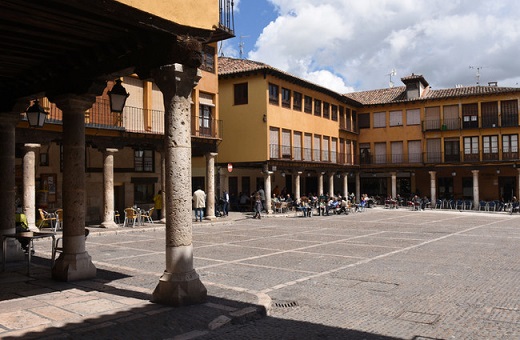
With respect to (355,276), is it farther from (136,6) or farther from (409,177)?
(409,177)

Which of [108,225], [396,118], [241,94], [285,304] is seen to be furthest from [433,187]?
[285,304]

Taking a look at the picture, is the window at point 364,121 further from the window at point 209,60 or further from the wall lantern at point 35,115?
the wall lantern at point 35,115

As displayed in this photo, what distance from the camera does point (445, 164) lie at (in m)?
39.4

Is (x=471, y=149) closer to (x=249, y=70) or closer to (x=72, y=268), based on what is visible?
(x=249, y=70)

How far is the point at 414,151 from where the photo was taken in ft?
137

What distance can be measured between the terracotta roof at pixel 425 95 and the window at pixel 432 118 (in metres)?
1.10

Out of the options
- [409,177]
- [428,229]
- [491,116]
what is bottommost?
[428,229]

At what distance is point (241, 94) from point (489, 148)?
22.4 meters

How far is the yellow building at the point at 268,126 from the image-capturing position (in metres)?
28.8

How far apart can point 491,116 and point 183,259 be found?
38.8 metres

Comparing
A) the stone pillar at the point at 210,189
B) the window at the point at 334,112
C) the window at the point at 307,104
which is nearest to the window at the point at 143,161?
the stone pillar at the point at 210,189

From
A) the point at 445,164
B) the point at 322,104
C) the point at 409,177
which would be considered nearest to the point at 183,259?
the point at 322,104

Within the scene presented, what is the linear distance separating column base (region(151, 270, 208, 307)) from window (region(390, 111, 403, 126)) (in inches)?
1536

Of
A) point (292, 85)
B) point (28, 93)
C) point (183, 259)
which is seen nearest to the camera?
point (183, 259)
